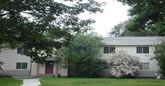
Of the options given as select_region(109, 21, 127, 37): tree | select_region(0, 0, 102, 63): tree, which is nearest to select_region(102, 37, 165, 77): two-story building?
select_region(109, 21, 127, 37): tree

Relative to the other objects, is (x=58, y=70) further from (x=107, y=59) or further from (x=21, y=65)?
(x=107, y=59)

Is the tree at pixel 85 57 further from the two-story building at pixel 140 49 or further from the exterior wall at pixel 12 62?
the exterior wall at pixel 12 62

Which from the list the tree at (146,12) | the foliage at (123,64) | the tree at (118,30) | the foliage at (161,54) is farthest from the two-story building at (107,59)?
the tree at (118,30)

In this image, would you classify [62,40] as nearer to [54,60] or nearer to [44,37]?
[44,37]

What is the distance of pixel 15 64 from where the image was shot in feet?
108

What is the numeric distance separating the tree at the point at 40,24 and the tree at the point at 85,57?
21807 mm

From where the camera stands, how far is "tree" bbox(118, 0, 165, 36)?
10618mm

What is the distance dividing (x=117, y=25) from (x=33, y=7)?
51.5 meters

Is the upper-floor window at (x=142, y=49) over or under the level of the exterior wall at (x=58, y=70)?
over

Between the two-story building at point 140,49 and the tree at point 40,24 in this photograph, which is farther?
the two-story building at point 140,49

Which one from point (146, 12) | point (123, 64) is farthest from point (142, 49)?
point (146, 12)

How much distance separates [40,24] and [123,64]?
2423cm

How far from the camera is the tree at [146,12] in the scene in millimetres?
10618

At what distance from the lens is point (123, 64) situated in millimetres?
29328
